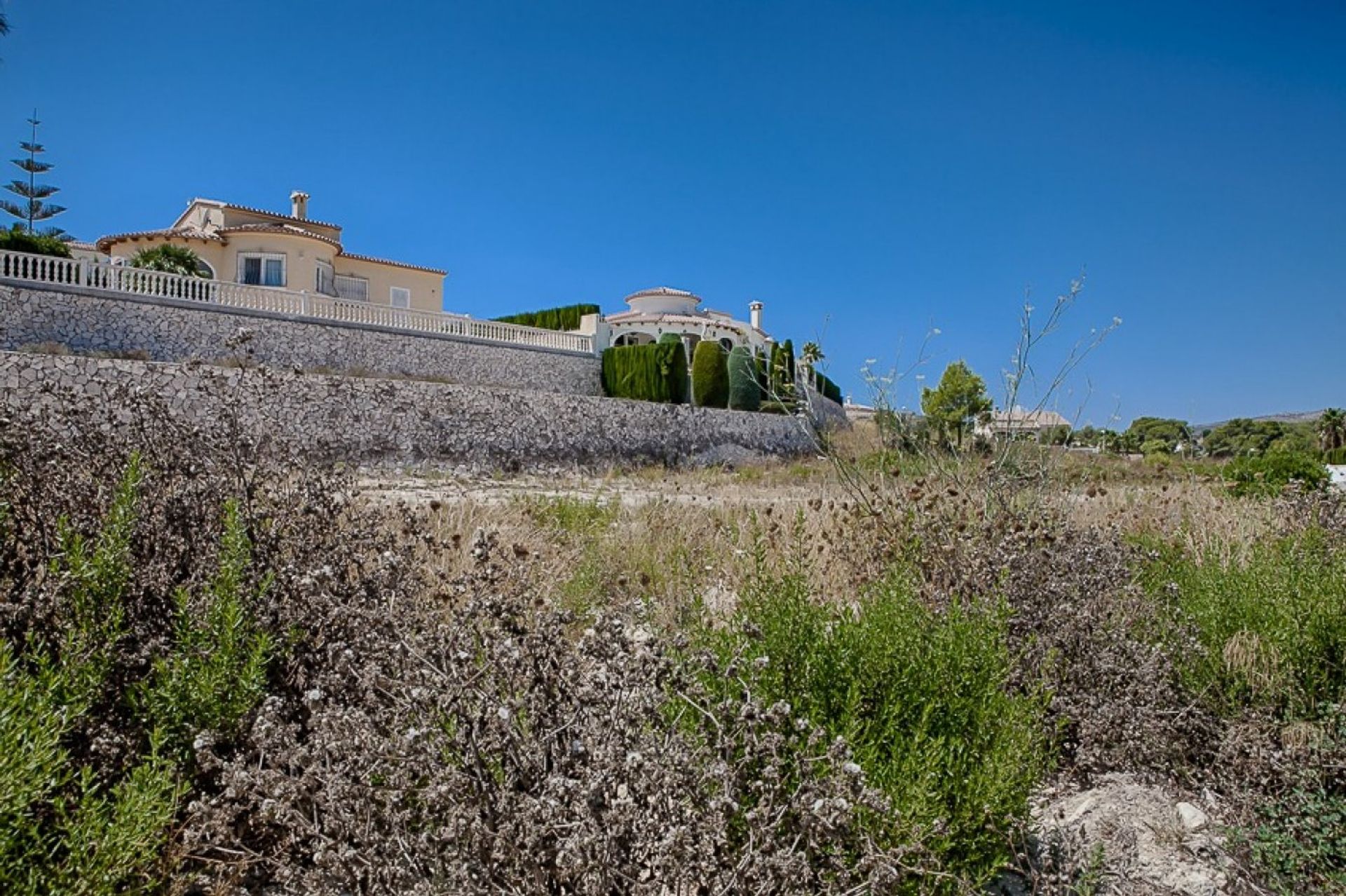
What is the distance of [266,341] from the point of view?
2138cm

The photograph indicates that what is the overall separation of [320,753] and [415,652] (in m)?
0.31

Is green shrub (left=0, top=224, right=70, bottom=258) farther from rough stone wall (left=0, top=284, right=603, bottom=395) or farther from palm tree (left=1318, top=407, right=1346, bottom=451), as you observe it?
palm tree (left=1318, top=407, right=1346, bottom=451)

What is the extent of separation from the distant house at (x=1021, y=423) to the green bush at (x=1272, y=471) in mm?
4204

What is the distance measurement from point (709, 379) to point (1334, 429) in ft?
94.9

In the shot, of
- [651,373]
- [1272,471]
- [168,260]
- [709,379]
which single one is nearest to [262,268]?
[168,260]

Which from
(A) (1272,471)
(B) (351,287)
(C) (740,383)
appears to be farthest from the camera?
(B) (351,287)

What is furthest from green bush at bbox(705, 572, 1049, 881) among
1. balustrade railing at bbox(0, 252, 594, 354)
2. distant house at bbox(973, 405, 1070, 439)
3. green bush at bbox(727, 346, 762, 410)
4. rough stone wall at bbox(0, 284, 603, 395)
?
green bush at bbox(727, 346, 762, 410)

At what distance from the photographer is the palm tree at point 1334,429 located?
117ft

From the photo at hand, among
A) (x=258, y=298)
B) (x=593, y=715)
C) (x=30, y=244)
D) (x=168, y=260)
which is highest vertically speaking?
(x=168, y=260)

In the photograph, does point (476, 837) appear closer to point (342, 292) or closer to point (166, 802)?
point (166, 802)

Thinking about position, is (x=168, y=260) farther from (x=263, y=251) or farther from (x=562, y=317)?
(x=562, y=317)

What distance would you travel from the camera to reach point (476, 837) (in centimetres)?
156

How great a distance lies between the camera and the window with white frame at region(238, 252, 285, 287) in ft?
90.5

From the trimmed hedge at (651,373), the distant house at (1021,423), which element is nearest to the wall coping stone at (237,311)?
the trimmed hedge at (651,373)
